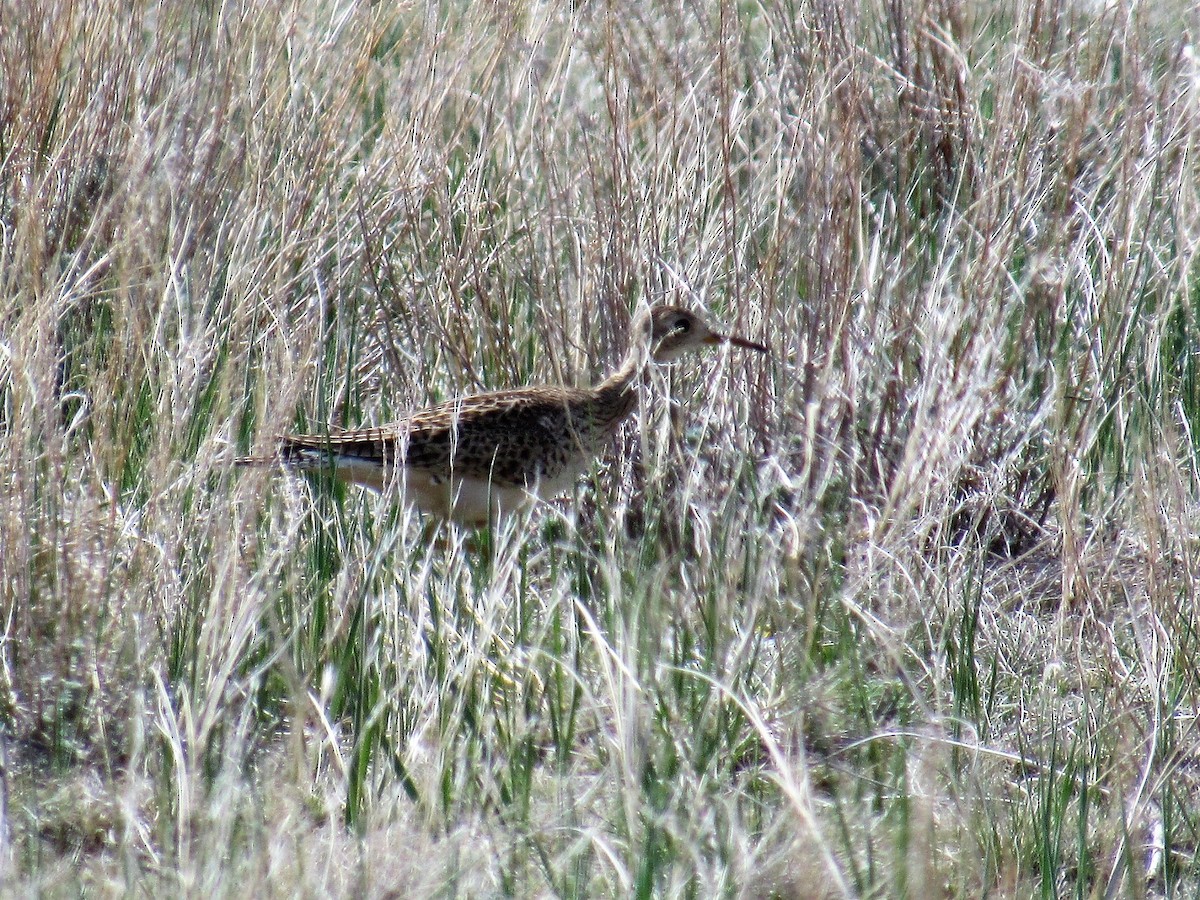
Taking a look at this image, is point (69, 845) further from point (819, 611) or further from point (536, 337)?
point (536, 337)

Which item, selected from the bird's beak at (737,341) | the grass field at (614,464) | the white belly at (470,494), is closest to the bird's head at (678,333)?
the bird's beak at (737,341)

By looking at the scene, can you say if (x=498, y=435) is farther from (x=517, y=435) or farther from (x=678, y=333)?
(x=678, y=333)

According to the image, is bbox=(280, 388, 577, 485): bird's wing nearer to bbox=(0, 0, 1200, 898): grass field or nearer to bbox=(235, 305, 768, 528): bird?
bbox=(235, 305, 768, 528): bird

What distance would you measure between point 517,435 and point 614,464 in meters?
0.39

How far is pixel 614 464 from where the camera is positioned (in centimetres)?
471

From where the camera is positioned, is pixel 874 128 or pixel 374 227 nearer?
pixel 374 227

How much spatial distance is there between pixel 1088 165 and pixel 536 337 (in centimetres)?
176

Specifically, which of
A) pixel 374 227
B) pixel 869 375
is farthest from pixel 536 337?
pixel 869 375

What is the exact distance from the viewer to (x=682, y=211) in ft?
15.5

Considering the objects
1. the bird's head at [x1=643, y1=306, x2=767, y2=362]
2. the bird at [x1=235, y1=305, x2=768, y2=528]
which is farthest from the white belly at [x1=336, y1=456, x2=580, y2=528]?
the bird's head at [x1=643, y1=306, x2=767, y2=362]

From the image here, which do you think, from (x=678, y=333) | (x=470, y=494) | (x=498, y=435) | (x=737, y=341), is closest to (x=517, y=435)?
(x=498, y=435)

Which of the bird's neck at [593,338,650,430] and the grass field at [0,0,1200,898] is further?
the bird's neck at [593,338,650,430]

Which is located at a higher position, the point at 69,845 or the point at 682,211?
the point at 682,211

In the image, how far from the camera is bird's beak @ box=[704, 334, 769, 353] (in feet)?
14.4
